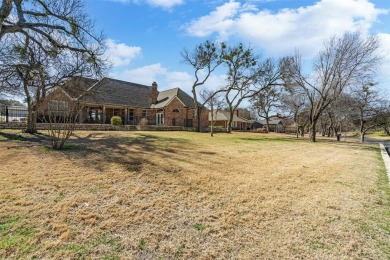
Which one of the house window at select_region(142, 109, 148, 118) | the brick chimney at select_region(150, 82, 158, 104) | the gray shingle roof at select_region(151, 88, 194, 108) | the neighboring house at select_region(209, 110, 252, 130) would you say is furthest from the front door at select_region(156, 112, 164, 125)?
the neighboring house at select_region(209, 110, 252, 130)

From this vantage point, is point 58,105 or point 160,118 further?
point 160,118

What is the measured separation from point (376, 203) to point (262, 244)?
349 centimetres

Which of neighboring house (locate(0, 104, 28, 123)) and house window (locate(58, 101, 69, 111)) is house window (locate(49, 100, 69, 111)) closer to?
house window (locate(58, 101, 69, 111))

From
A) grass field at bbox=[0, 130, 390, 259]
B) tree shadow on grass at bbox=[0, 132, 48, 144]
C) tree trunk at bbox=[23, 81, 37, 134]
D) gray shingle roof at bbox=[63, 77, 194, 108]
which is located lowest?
grass field at bbox=[0, 130, 390, 259]

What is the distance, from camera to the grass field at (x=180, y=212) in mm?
3195

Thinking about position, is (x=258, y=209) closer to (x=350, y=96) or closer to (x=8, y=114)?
(x=8, y=114)

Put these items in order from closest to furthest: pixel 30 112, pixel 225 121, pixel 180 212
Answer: pixel 180 212 < pixel 30 112 < pixel 225 121

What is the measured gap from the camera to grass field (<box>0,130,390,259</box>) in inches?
126

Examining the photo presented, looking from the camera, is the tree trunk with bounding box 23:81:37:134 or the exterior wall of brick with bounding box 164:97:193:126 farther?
the exterior wall of brick with bounding box 164:97:193:126

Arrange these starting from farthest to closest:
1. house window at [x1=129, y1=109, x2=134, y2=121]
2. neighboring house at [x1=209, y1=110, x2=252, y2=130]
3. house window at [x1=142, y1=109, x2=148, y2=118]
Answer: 1. neighboring house at [x1=209, y1=110, x2=252, y2=130]
2. house window at [x1=142, y1=109, x2=148, y2=118]
3. house window at [x1=129, y1=109, x2=134, y2=121]

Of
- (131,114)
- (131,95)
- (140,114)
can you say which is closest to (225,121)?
(140,114)

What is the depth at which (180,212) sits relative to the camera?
4301 millimetres

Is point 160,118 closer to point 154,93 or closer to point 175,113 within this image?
point 175,113

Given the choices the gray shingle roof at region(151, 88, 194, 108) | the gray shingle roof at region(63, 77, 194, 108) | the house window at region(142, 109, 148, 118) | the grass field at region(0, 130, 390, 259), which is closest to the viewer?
the grass field at region(0, 130, 390, 259)
